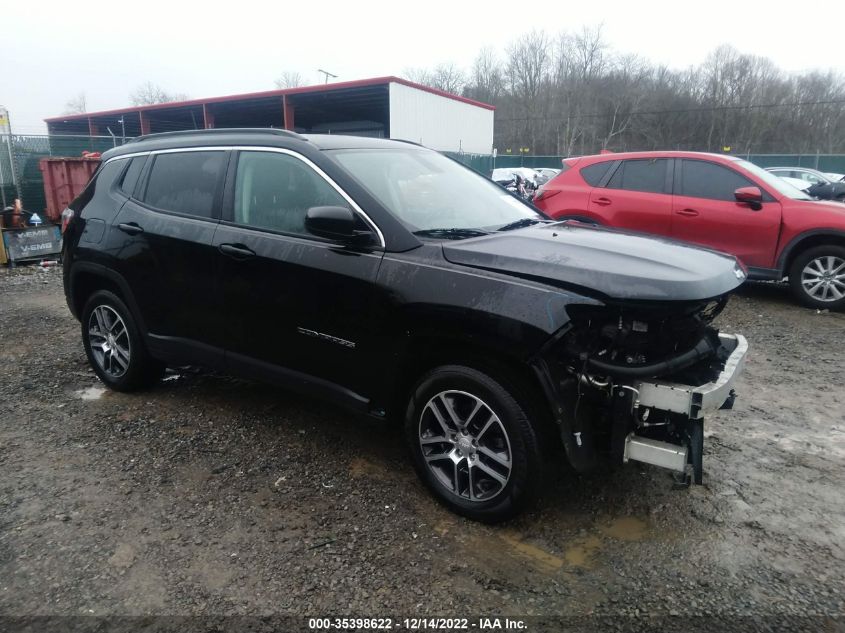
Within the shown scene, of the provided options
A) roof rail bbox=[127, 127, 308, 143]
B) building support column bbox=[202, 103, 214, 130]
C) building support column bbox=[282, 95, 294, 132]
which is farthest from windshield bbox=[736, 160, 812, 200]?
building support column bbox=[202, 103, 214, 130]

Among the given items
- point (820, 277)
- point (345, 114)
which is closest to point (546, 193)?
point (820, 277)

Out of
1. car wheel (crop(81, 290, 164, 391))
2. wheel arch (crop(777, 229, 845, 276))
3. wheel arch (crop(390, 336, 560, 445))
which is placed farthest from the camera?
wheel arch (crop(777, 229, 845, 276))

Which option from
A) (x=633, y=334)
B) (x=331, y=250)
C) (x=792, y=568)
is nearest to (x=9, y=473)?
(x=331, y=250)

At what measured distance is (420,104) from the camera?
25328mm

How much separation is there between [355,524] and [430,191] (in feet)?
6.33

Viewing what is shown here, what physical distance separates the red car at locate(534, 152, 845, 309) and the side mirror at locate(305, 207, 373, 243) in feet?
16.4

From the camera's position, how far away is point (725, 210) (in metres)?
7.24

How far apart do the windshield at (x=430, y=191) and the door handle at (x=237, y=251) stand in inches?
29.8

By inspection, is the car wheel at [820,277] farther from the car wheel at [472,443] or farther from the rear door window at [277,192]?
the rear door window at [277,192]

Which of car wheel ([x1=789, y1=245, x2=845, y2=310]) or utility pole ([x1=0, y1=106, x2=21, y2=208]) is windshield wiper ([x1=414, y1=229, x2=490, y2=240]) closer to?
car wheel ([x1=789, y1=245, x2=845, y2=310])

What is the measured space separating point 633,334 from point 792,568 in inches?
47.8

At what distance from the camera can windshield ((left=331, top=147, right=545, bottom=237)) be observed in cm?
335

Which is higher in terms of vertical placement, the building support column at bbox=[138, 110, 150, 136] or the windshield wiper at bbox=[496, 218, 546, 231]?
the building support column at bbox=[138, 110, 150, 136]

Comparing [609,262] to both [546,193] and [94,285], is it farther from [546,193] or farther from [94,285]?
[546,193]
